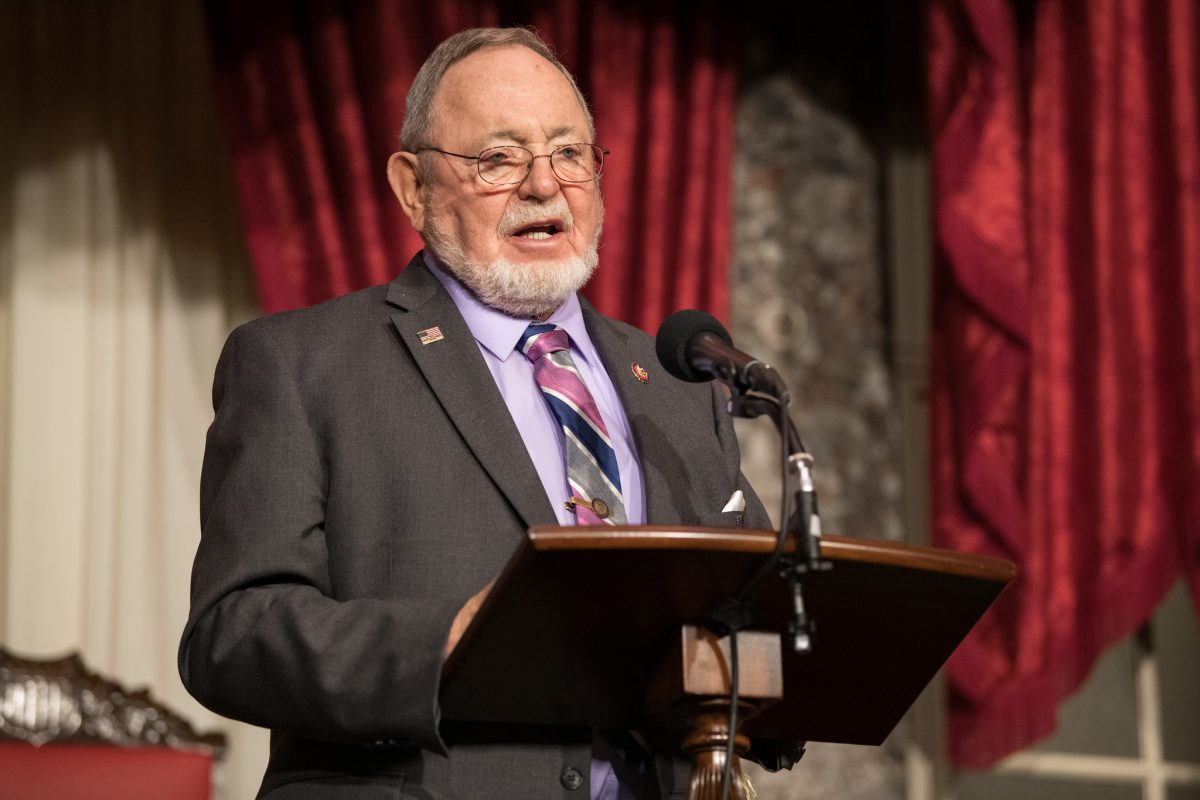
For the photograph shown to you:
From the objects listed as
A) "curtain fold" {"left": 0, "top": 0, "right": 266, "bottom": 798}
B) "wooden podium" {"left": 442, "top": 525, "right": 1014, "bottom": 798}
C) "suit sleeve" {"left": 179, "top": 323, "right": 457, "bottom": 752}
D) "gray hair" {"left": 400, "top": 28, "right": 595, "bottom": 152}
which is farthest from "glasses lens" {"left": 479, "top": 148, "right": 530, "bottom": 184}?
"curtain fold" {"left": 0, "top": 0, "right": 266, "bottom": 798}

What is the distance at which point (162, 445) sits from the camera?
3.47 metres

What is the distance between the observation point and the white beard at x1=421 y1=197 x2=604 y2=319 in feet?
6.86

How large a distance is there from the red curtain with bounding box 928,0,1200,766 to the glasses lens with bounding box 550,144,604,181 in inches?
63.7

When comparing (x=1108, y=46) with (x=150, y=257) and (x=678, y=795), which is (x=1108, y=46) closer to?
(x=150, y=257)

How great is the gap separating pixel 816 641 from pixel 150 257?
8.18 feet

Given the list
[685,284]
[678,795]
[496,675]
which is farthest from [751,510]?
[685,284]

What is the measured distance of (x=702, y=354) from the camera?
1.56 metres

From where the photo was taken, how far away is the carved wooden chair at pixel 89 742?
2.45 m

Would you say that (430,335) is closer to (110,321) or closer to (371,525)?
(371,525)

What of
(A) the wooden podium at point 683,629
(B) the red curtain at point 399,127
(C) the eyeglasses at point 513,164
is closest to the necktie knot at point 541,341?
(C) the eyeglasses at point 513,164

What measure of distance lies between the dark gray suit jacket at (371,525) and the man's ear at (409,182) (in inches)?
8.8

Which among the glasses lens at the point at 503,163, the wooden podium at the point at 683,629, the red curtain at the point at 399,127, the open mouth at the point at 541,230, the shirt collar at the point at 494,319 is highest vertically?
the red curtain at the point at 399,127

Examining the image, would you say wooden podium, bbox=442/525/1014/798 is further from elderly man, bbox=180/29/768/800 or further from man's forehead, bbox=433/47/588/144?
man's forehead, bbox=433/47/588/144

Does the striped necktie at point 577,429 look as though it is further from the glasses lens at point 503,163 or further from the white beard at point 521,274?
the glasses lens at point 503,163
